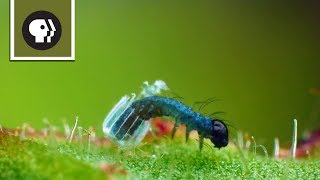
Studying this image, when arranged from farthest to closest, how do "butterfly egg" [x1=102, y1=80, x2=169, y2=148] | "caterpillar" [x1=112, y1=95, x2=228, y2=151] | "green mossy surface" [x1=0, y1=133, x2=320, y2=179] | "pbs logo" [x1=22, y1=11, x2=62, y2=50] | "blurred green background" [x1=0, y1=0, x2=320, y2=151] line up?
"blurred green background" [x1=0, y1=0, x2=320, y2=151]
"pbs logo" [x1=22, y1=11, x2=62, y2=50]
"butterfly egg" [x1=102, y1=80, x2=169, y2=148]
"caterpillar" [x1=112, y1=95, x2=228, y2=151]
"green mossy surface" [x1=0, y1=133, x2=320, y2=179]

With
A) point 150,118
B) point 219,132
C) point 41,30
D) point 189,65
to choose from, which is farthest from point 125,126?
point 189,65

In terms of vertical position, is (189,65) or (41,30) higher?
(41,30)

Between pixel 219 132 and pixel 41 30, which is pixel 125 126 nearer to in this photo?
pixel 219 132

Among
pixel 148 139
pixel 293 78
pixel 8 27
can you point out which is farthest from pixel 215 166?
pixel 293 78

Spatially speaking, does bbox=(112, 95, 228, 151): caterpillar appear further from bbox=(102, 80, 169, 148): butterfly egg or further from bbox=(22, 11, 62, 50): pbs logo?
bbox=(22, 11, 62, 50): pbs logo

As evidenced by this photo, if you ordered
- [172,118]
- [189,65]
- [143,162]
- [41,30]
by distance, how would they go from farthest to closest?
[189,65] → [41,30] → [172,118] → [143,162]

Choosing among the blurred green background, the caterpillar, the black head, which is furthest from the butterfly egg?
the blurred green background
